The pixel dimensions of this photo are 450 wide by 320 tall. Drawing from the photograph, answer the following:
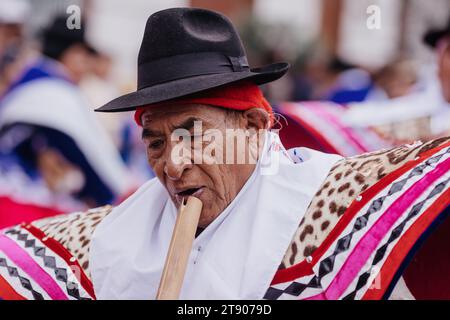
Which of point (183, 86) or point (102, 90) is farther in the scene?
point (102, 90)

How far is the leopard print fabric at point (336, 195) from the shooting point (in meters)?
2.81

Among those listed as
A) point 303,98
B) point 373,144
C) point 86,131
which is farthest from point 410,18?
point 373,144

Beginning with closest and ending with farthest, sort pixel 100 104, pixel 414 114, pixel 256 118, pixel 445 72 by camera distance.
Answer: pixel 256 118, pixel 414 114, pixel 445 72, pixel 100 104

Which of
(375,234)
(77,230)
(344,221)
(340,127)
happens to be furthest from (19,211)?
(375,234)

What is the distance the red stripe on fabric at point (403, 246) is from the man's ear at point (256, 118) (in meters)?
0.65

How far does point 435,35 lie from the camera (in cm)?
626

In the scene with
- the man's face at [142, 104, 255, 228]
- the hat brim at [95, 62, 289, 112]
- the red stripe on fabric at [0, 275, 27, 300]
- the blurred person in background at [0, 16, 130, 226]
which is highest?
the hat brim at [95, 62, 289, 112]

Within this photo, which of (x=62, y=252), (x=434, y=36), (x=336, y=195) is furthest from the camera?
(x=434, y=36)

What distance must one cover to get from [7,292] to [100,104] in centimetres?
475

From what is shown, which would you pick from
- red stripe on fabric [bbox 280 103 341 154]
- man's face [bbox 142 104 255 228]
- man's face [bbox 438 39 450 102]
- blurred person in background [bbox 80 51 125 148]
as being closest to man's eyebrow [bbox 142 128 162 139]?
man's face [bbox 142 104 255 228]

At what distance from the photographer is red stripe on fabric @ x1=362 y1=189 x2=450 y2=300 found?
264cm

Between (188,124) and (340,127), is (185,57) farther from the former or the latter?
(340,127)

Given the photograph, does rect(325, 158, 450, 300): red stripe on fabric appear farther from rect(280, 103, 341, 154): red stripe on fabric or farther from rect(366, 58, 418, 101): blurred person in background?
rect(366, 58, 418, 101): blurred person in background

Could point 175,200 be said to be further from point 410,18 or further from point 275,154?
point 410,18
